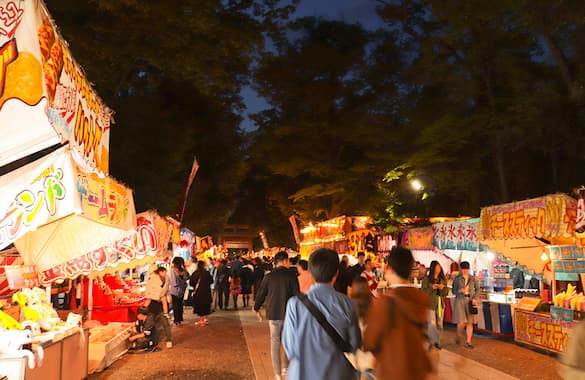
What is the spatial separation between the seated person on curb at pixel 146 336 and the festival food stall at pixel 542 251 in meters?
8.20

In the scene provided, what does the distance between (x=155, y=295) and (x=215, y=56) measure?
735 centimetres

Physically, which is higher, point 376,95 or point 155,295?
point 376,95

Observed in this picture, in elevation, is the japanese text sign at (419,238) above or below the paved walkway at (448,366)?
above

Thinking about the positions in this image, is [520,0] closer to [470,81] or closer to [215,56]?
[470,81]

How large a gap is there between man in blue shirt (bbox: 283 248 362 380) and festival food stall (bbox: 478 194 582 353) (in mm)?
7734

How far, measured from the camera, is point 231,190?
32.3 metres

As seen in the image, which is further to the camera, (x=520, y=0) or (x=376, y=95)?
(x=376, y=95)

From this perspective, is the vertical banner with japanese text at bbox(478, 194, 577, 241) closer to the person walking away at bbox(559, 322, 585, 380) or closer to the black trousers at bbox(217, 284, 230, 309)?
the person walking away at bbox(559, 322, 585, 380)

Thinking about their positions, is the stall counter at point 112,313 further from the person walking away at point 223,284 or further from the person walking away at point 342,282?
the person walking away at point 342,282

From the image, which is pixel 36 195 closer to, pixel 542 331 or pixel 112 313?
pixel 112 313

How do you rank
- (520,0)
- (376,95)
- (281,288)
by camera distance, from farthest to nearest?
(376,95) → (520,0) → (281,288)

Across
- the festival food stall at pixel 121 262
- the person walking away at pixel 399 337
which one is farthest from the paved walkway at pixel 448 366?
the person walking away at pixel 399 337

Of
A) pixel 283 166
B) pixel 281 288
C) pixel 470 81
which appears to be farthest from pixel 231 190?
pixel 281 288

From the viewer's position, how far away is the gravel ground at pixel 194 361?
332 inches
